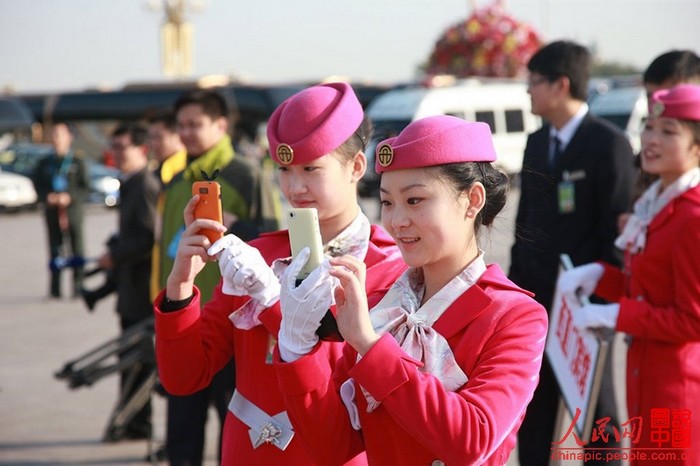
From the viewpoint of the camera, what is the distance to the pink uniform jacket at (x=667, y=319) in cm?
316

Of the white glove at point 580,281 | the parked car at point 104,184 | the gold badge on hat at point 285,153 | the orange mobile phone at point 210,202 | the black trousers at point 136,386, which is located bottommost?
the parked car at point 104,184

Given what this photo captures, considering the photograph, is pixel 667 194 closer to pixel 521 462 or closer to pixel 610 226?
pixel 610 226

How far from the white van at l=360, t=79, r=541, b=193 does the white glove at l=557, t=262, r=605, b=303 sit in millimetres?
17798

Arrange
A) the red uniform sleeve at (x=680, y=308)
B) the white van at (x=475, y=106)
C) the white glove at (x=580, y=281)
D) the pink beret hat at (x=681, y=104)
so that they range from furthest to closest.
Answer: the white van at (x=475, y=106)
the white glove at (x=580, y=281)
the pink beret hat at (x=681, y=104)
the red uniform sleeve at (x=680, y=308)

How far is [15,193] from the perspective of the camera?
21078mm

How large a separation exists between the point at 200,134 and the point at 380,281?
2379 millimetres

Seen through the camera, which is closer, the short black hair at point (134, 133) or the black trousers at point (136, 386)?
the black trousers at point (136, 386)

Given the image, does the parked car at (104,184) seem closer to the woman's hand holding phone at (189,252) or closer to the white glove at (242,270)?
the woman's hand holding phone at (189,252)

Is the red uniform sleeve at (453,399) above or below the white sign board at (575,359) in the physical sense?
above

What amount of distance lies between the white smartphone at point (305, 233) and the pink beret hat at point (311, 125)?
1.84 feet

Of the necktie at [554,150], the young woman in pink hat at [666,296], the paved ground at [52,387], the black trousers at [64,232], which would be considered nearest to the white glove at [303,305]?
the paved ground at [52,387]

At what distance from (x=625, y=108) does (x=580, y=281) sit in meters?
19.7

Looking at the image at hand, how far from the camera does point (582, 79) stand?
4.48 metres

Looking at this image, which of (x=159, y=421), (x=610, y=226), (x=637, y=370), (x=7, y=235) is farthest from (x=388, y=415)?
(x=7, y=235)
